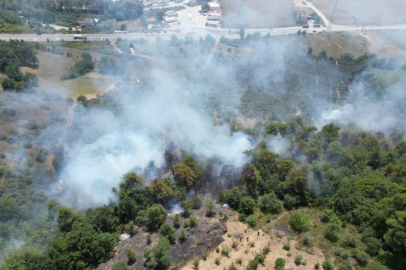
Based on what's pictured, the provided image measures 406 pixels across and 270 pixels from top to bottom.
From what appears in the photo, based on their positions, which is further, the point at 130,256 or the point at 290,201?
the point at 290,201

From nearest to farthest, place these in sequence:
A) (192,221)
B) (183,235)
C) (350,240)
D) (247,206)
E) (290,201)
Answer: (350,240)
(183,235)
(192,221)
(247,206)
(290,201)

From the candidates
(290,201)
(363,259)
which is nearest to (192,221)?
(290,201)

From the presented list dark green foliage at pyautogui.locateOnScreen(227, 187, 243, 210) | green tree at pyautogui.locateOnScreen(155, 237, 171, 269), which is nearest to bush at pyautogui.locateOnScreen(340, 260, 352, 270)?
dark green foliage at pyautogui.locateOnScreen(227, 187, 243, 210)

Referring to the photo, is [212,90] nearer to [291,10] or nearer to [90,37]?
[90,37]

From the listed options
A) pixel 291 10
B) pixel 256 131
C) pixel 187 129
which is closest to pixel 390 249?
pixel 256 131

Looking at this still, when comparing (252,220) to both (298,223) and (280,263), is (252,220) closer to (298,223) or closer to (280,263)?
(298,223)

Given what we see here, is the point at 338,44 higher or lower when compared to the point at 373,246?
higher

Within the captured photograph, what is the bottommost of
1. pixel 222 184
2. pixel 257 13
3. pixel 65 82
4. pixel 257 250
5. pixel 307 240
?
pixel 222 184

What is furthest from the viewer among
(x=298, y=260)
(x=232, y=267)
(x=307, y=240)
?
(x=307, y=240)
